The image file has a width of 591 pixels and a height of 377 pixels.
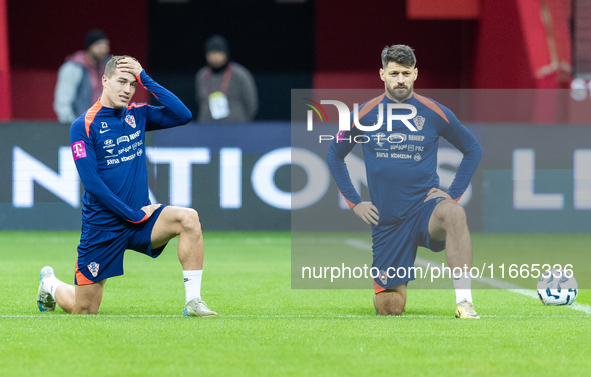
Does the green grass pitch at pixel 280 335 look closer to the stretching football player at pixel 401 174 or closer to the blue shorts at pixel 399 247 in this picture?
the blue shorts at pixel 399 247

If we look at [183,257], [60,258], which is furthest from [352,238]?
[183,257]

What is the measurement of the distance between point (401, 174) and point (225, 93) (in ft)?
23.0

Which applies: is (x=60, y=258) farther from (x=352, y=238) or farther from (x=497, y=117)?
(x=497, y=117)

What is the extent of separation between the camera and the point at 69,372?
3.62 metres

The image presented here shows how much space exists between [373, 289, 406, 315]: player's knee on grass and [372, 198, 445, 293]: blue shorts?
41 mm

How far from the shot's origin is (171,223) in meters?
5.21

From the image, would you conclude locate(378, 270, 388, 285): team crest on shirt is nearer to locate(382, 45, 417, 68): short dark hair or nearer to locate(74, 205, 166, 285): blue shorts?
locate(382, 45, 417, 68): short dark hair

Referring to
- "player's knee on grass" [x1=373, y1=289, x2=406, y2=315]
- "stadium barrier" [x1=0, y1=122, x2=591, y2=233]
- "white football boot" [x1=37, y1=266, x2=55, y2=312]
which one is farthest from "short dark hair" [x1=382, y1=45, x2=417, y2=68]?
"stadium barrier" [x1=0, y1=122, x2=591, y2=233]

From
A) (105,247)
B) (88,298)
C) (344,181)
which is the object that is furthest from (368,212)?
(88,298)

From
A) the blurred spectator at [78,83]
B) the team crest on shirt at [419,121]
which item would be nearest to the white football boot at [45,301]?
the team crest on shirt at [419,121]

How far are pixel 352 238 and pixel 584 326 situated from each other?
6396 mm

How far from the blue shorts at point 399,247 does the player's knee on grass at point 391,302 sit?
41mm

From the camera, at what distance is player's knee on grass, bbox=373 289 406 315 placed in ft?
17.7

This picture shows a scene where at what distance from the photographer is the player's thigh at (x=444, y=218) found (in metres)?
5.12
